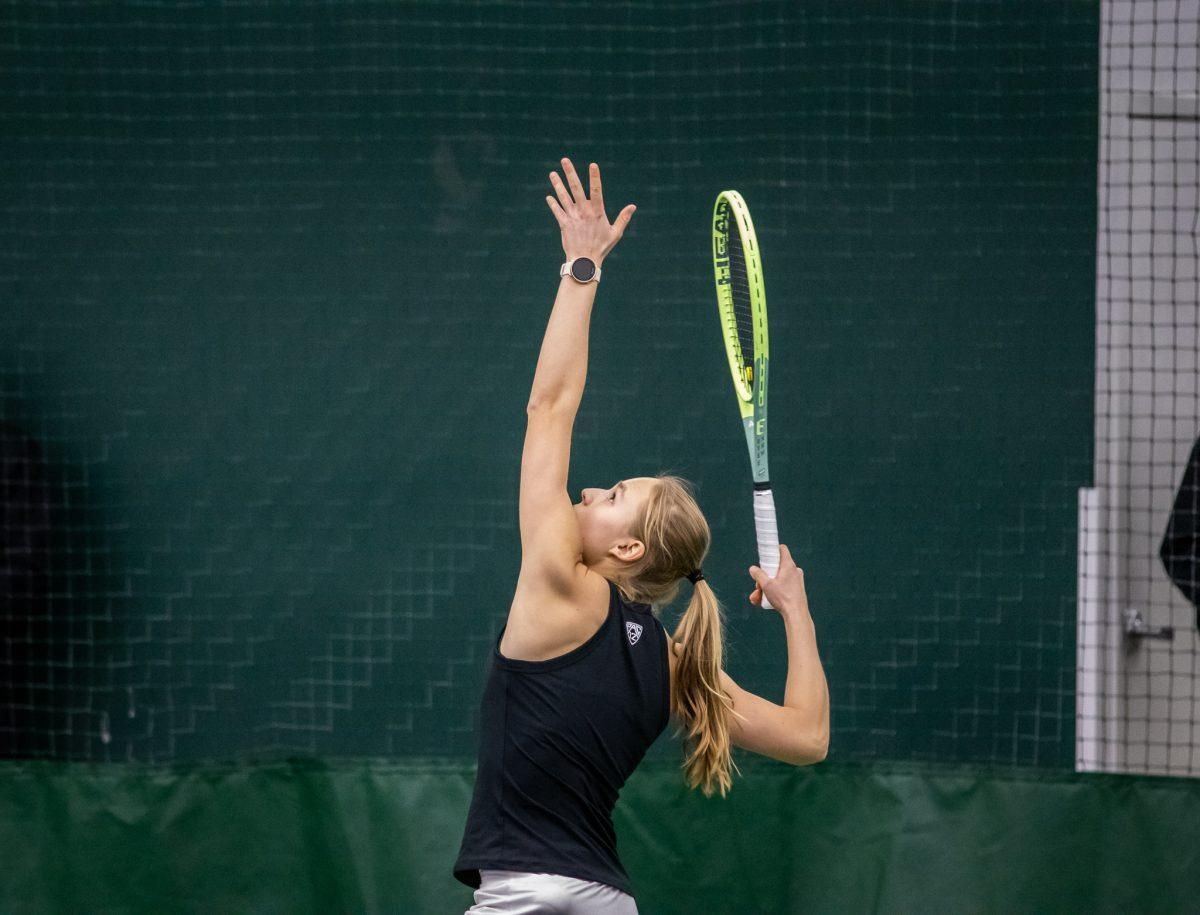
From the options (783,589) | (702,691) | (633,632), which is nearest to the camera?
(633,632)

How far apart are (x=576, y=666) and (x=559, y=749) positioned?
0.45 ft

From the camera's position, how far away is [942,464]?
4551 millimetres

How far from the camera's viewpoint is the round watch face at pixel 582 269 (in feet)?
8.20

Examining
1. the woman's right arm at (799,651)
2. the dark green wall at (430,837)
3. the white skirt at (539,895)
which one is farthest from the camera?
the dark green wall at (430,837)

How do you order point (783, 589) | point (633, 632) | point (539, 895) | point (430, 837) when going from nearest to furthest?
1. point (539, 895)
2. point (633, 632)
3. point (783, 589)
4. point (430, 837)

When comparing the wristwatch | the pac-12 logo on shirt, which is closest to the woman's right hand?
the pac-12 logo on shirt

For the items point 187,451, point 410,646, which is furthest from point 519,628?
point 187,451

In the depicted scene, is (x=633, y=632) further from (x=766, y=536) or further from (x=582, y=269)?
(x=582, y=269)

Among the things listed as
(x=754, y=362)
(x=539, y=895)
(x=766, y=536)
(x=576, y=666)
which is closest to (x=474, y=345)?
(x=754, y=362)

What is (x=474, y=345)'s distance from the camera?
465cm

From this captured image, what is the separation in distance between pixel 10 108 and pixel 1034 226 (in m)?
3.26

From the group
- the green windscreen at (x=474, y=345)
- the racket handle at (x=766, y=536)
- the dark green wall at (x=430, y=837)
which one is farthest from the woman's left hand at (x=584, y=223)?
the green windscreen at (x=474, y=345)

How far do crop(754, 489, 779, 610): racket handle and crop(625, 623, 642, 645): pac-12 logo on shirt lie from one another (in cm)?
32

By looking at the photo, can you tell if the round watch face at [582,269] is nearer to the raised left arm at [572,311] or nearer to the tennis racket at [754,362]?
the raised left arm at [572,311]
